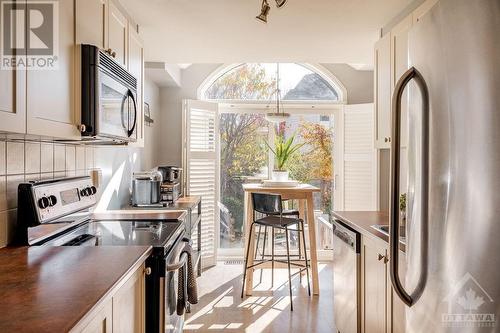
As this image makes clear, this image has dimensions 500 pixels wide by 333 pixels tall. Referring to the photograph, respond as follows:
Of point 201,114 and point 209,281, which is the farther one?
point 201,114

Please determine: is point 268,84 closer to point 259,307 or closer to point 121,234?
point 259,307

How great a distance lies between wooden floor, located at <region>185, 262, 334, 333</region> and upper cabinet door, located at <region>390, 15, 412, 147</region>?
165 centimetres

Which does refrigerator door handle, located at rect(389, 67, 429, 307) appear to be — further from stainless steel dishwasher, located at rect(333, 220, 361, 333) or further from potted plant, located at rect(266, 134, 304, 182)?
potted plant, located at rect(266, 134, 304, 182)

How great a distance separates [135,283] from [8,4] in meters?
1.07

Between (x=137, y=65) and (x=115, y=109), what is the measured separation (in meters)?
0.81

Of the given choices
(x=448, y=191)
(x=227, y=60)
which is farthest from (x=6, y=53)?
(x=227, y=60)

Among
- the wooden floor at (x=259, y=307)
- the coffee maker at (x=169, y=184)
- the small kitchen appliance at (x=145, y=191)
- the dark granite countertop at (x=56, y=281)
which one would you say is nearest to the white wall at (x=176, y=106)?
the coffee maker at (x=169, y=184)

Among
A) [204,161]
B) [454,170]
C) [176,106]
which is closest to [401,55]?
[454,170]

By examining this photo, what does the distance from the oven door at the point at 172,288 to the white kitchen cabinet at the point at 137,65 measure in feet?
2.98

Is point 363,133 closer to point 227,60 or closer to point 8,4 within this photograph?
point 227,60

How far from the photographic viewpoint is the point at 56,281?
41.4 inches

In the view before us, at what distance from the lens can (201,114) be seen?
3.96 meters

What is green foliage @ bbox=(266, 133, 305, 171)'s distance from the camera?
3.94 m

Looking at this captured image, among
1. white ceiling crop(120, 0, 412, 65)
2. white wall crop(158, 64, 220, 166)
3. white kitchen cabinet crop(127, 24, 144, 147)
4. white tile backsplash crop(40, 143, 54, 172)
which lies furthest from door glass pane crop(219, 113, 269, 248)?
white tile backsplash crop(40, 143, 54, 172)
